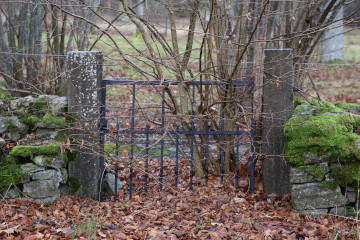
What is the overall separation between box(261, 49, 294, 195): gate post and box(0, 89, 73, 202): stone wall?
98.5 inches

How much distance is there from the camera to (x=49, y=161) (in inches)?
166

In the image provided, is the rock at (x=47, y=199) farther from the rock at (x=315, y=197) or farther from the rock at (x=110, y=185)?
the rock at (x=315, y=197)

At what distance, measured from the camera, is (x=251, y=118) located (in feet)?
15.4

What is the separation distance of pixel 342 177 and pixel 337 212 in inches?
15.6

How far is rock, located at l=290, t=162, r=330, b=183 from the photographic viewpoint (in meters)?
4.01

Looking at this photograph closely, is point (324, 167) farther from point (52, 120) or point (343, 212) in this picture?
point (52, 120)

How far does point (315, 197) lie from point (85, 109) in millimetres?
2867

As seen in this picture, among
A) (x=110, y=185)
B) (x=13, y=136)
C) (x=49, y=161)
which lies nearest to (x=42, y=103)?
(x=13, y=136)

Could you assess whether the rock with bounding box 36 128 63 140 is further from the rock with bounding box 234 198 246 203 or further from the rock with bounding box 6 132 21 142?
the rock with bounding box 234 198 246 203

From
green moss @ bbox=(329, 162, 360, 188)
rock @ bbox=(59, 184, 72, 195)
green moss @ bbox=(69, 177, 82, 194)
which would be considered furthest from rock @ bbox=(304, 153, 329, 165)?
rock @ bbox=(59, 184, 72, 195)

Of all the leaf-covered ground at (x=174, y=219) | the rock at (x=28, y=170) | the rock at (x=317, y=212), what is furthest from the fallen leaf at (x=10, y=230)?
the rock at (x=317, y=212)

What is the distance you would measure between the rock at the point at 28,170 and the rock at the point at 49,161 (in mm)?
52

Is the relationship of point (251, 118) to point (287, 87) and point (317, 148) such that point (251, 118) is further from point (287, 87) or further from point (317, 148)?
point (317, 148)

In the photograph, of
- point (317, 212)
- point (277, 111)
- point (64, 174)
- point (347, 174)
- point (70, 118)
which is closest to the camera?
point (347, 174)
